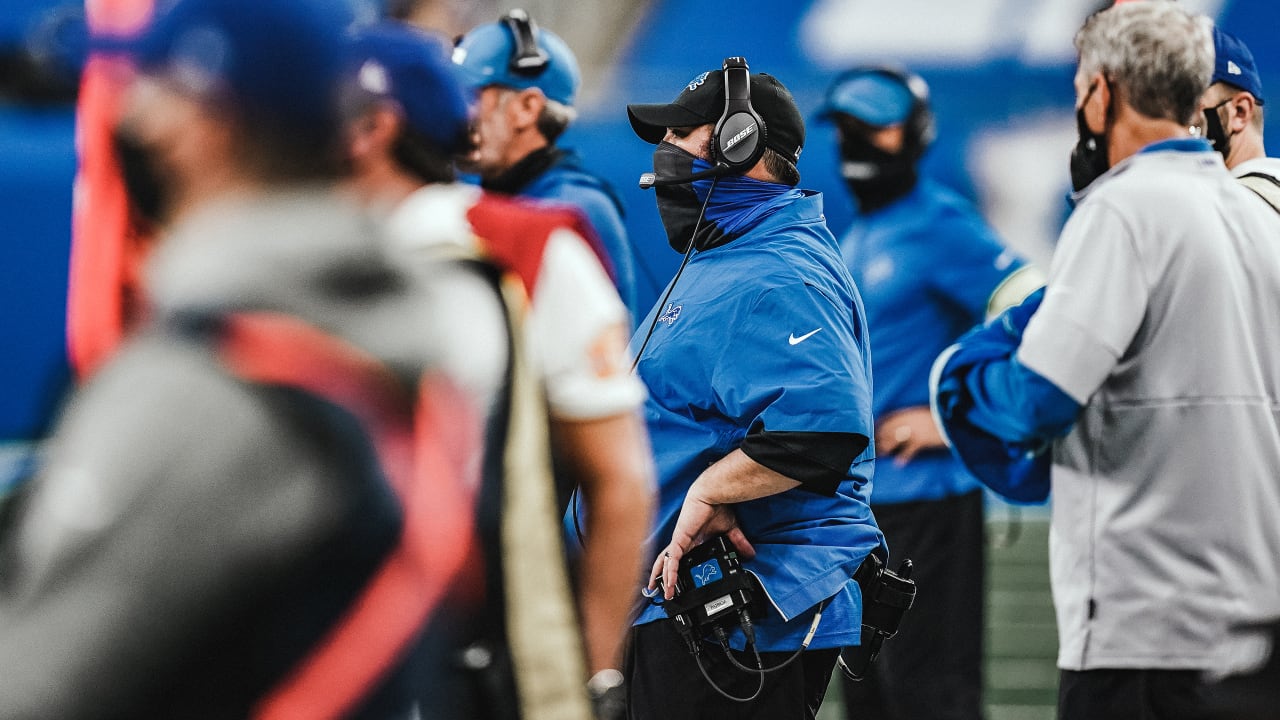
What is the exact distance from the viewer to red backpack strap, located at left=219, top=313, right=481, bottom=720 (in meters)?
1.33

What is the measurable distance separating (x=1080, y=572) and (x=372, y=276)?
5.35ft

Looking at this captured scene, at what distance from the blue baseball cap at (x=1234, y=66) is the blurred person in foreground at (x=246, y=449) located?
2305 millimetres

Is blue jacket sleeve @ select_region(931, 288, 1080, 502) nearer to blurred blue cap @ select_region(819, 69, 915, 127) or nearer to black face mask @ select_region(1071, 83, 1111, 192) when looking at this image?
black face mask @ select_region(1071, 83, 1111, 192)

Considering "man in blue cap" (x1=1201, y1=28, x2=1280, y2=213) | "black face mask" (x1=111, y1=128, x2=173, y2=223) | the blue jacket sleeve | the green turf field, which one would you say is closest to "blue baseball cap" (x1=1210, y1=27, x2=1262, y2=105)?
"man in blue cap" (x1=1201, y1=28, x2=1280, y2=213)

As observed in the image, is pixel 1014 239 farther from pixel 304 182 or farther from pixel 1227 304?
pixel 304 182

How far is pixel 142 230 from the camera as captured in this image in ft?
5.14

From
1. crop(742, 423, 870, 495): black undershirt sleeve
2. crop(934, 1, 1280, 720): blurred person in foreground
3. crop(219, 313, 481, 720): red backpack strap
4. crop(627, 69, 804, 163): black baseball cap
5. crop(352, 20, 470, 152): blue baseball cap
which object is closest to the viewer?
crop(219, 313, 481, 720): red backpack strap

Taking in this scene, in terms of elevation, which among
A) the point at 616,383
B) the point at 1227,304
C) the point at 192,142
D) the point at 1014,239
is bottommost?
the point at 1014,239

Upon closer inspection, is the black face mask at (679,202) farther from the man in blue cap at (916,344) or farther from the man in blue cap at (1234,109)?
the man in blue cap at (916,344)

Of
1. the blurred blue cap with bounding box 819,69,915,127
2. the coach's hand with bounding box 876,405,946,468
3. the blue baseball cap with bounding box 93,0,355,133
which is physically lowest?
the coach's hand with bounding box 876,405,946,468

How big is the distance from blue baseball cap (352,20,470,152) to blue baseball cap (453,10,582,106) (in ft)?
7.95

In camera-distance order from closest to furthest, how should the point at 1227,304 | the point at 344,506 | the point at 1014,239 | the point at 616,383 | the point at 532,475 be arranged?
the point at 344,506, the point at 532,475, the point at 616,383, the point at 1227,304, the point at 1014,239

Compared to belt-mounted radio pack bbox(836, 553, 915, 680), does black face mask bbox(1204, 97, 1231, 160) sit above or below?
above

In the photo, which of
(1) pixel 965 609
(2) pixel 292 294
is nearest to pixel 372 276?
(2) pixel 292 294
